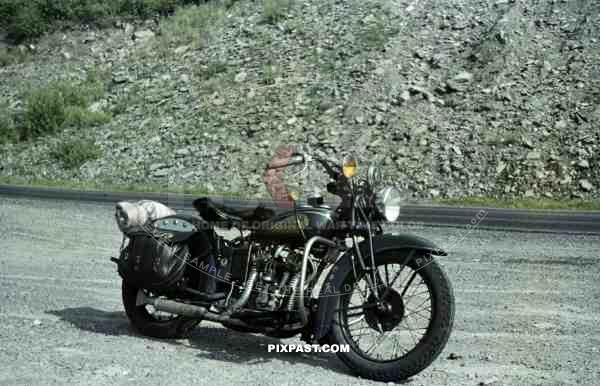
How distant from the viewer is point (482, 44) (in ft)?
83.8

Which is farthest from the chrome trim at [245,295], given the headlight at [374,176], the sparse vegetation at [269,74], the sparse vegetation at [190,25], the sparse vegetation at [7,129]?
the sparse vegetation at [190,25]

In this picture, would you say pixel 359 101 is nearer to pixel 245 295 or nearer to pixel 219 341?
pixel 219 341

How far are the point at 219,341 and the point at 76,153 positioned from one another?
20.3 metres

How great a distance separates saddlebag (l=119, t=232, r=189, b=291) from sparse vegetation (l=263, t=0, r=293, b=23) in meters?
24.6

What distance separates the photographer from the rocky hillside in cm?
2108

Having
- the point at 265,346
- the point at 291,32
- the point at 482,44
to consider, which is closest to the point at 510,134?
the point at 482,44

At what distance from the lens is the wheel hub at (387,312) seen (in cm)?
581

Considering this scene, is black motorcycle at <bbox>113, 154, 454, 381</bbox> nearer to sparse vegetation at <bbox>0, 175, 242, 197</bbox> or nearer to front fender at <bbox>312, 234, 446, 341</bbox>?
front fender at <bbox>312, 234, 446, 341</bbox>

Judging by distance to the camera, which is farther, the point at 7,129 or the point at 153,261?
the point at 7,129

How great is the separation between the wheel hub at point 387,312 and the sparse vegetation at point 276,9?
84.2ft

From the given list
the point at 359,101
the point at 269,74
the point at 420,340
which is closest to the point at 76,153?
the point at 269,74

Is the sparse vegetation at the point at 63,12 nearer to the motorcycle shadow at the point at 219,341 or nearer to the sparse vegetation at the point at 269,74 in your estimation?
the sparse vegetation at the point at 269,74

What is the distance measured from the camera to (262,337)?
7164mm

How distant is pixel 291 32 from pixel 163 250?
23.6 meters
